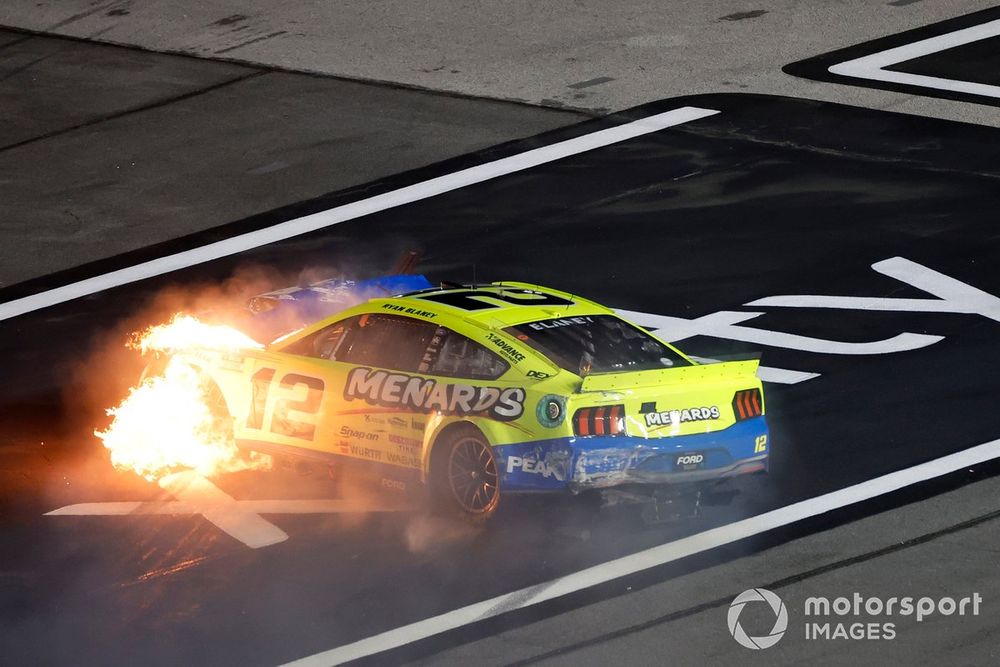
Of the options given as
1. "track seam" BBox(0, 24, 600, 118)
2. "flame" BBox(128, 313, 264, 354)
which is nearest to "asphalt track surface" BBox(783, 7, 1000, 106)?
"track seam" BBox(0, 24, 600, 118)

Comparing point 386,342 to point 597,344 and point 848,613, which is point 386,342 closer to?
point 597,344

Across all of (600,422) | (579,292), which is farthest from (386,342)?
(579,292)

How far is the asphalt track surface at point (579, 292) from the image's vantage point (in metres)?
10.9

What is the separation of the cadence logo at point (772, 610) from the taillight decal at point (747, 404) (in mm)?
1372

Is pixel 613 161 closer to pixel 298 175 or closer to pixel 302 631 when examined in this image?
pixel 298 175

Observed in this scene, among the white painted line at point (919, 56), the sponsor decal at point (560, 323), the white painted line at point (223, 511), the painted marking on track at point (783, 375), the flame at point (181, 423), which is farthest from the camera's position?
the white painted line at point (919, 56)

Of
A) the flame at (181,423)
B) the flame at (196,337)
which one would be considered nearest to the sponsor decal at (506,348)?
the flame at (196,337)

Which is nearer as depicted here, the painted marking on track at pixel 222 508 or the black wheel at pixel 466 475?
the black wheel at pixel 466 475

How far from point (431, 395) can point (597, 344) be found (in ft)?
4.01

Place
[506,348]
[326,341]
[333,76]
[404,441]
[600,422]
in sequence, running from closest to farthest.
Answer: [600,422] < [506,348] < [404,441] < [326,341] < [333,76]

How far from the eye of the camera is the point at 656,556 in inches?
438

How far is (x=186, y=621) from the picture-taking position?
10.6 metres

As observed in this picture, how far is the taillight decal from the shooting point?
37.6ft

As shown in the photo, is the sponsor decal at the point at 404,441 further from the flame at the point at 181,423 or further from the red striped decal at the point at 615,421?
the flame at the point at 181,423
